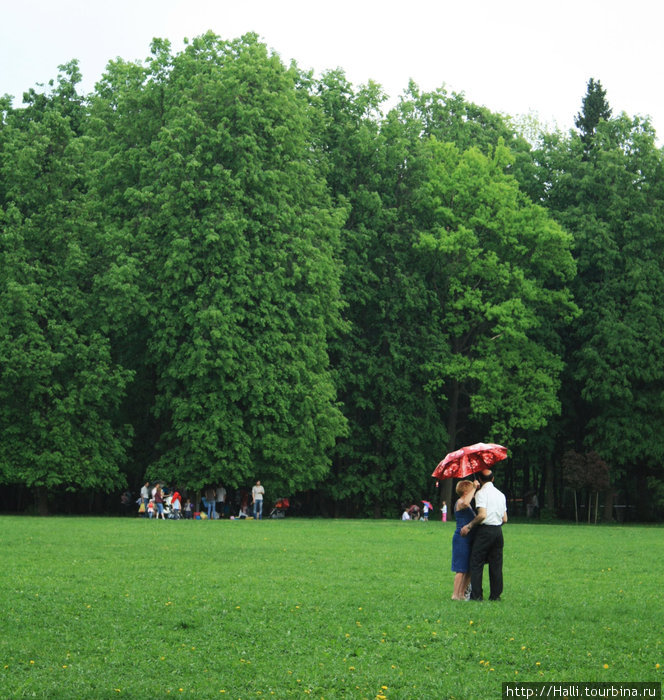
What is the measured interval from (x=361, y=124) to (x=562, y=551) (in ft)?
105

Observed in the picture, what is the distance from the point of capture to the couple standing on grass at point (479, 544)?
15.4m

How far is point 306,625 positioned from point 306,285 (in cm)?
3510

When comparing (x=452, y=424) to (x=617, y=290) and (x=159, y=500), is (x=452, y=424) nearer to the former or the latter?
(x=617, y=290)

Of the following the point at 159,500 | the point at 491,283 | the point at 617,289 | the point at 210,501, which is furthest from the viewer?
the point at 617,289

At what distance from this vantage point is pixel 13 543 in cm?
2466

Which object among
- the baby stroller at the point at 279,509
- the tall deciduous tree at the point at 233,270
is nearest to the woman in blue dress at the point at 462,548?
the tall deciduous tree at the point at 233,270

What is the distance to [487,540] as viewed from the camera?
15367mm

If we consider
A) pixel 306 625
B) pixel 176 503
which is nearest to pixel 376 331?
pixel 176 503

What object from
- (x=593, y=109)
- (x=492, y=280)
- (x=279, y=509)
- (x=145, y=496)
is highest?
(x=593, y=109)

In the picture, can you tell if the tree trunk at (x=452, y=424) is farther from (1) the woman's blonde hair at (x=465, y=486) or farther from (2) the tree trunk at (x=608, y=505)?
(1) the woman's blonde hair at (x=465, y=486)

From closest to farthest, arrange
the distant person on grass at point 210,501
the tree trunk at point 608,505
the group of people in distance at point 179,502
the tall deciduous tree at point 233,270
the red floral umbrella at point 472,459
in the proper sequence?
the red floral umbrella at point 472,459 → the group of people in distance at point 179,502 → the tall deciduous tree at point 233,270 → the distant person on grass at point 210,501 → the tree trunk at point 608,505

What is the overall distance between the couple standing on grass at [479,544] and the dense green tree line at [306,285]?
27.5 m

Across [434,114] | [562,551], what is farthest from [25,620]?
[434,114]

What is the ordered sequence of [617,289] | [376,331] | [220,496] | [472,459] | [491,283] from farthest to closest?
[617,289] < [376,331] < [491,283] < [220,496] < [472,459]
